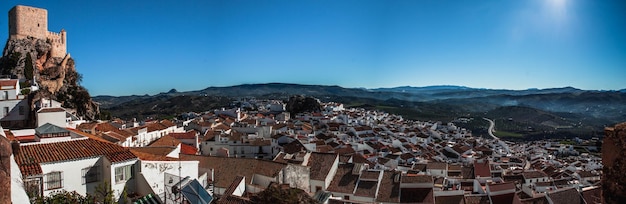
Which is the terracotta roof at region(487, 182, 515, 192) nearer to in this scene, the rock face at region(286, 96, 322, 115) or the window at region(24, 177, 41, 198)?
the window at region(24, 177, 41, 198)

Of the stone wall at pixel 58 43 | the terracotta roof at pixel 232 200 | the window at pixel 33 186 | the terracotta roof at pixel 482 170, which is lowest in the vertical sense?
the terracotta roof at pixel 482 170

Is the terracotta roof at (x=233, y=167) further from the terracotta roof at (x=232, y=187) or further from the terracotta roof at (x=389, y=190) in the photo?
the terracotta roof at (x=389, y=190)

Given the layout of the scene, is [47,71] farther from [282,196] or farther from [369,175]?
[282,196]

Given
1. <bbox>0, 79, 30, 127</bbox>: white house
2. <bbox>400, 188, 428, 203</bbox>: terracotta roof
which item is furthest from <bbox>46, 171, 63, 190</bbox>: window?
<bbox>0, 79, 30, 127</bbox>: white house

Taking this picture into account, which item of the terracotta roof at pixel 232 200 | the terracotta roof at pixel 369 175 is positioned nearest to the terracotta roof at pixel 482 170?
the terracotta roof at pixel 369 175

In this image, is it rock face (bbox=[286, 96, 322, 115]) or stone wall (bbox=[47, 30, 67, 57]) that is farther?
rock face (bbox=[286, 96, 322, 115])

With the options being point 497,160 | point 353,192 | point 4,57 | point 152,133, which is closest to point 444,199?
point 353,192
